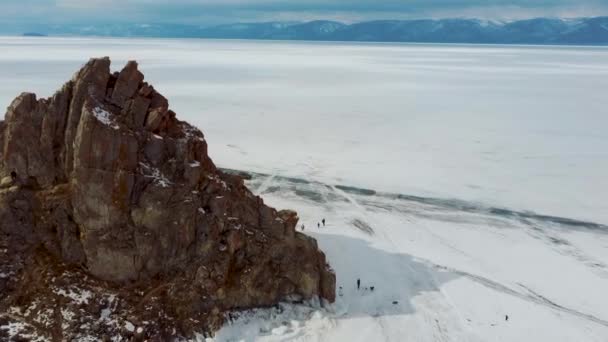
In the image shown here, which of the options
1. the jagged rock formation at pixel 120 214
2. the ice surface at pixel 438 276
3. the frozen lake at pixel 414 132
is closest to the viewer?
the jagged rock formation at pixel 120 214

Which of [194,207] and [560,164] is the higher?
[194,207]

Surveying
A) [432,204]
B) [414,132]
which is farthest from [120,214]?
[414,132]

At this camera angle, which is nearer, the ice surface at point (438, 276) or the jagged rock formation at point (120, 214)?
the jagged rock formation at point (120, 214)

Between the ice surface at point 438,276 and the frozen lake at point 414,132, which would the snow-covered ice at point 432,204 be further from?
the frozen lake at point 414,132

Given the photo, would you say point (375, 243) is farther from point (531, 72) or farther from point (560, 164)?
point (531, 72)

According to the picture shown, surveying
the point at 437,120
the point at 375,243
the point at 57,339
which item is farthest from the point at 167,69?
the point at 57,339

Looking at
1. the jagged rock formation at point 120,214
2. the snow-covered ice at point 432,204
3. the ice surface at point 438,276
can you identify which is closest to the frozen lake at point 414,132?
the snow-covered ice at point 432,204

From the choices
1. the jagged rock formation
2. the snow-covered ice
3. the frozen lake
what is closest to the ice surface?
the snow-covered ice
